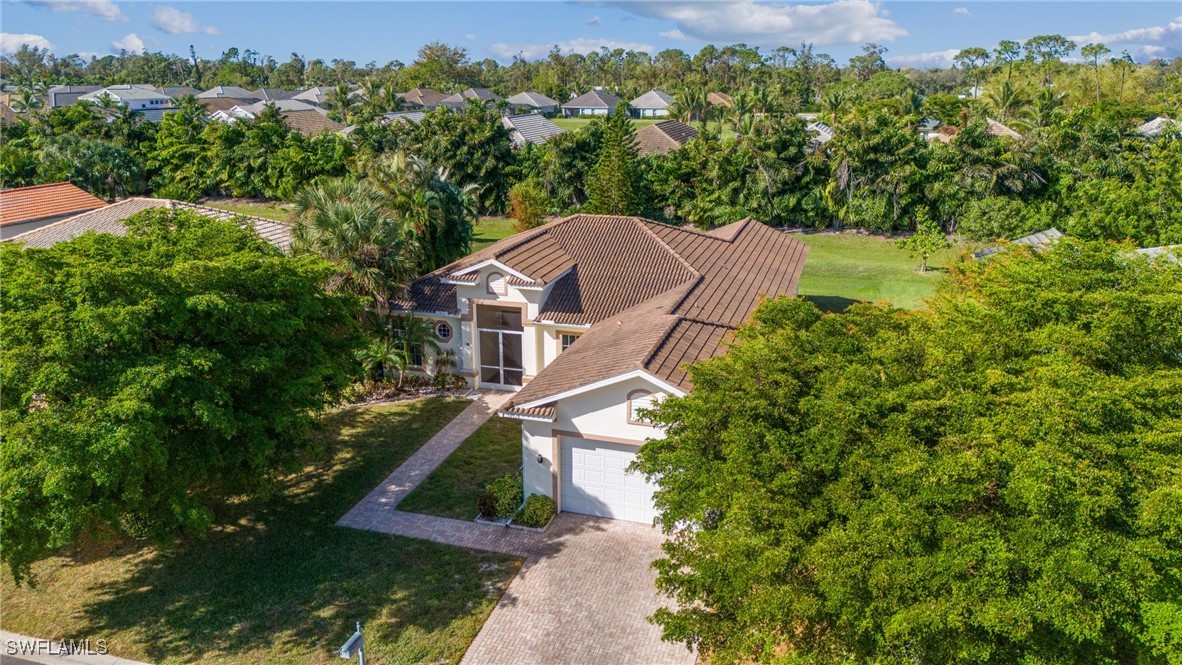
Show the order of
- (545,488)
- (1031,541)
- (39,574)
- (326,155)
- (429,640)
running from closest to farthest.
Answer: (1031,541) < (429,640) < (39,574) < (545,488) < (326,155)

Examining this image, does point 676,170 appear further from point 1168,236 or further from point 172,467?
point 172,467

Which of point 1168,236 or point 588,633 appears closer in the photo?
point 588,633

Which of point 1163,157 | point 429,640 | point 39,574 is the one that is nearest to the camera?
point 429,640

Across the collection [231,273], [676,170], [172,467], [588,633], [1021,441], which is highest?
[676,170]

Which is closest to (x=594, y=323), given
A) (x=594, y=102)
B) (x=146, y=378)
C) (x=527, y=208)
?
(x=146, y=378)

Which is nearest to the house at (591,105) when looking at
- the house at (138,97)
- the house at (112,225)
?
the house at (138,97)

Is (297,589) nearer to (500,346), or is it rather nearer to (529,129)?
(500,346)

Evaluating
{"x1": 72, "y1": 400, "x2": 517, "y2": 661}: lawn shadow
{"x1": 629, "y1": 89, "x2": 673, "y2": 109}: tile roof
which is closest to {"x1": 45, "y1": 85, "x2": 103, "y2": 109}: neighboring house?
{"x1": 629, "y1": 89, "x2": 673, "y2": 109}: tile roof

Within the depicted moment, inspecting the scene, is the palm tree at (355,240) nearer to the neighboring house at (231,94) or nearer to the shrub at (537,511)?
the shrub at (537,511)

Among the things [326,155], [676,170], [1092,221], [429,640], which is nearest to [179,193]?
[326,155]
